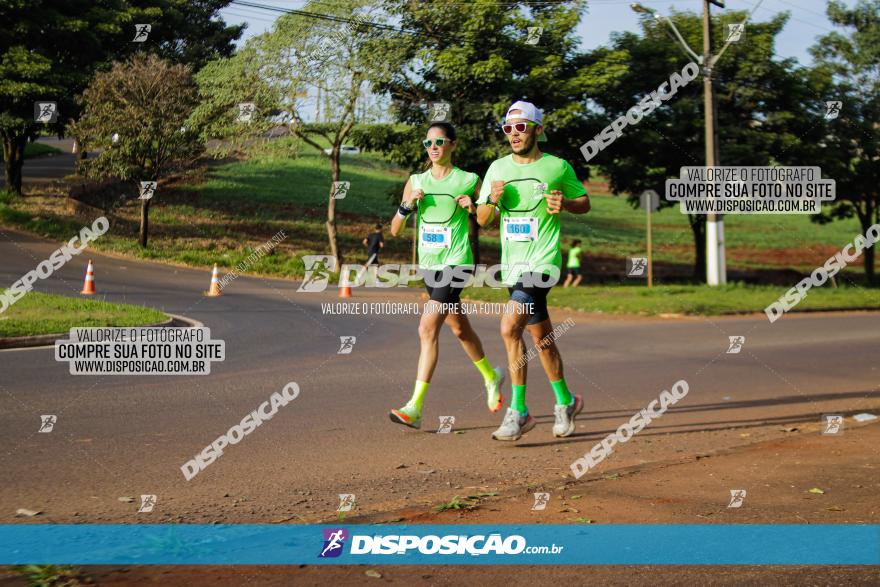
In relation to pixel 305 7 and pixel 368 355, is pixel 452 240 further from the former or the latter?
pixel 305 7

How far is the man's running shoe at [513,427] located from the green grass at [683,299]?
1486cm

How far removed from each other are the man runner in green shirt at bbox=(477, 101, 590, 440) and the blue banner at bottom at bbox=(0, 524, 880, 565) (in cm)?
267

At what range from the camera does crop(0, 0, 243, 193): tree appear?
1315 inches

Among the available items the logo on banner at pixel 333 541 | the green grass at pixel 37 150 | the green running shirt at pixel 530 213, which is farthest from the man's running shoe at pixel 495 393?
the green grass at pixel 37 150

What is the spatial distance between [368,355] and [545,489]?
24.4ft

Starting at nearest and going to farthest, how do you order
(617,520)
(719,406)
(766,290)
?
(617,520) < (719,406) < (766,290)

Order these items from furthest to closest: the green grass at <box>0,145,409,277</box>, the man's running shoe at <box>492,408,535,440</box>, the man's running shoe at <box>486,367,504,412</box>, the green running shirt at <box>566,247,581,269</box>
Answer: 1. the green grass at <box>0,145,409,277</box>
2. the green running shirt at <box>566,247,581,269</box>
3. the man's running shoe at <box>486,367,504,412</box>
4. the man's running shoe at <box>492,408,535,440</box>

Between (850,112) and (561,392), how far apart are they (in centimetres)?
3582

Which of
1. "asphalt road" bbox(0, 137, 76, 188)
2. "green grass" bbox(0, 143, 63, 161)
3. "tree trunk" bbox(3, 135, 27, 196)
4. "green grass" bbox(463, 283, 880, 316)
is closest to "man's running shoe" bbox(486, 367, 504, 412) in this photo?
"green grass" bbox(463, 283, 880, 316)

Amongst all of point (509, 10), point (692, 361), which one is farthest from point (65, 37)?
point (692, 361)

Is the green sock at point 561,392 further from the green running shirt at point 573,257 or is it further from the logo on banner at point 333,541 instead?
the green running shirt at point 573,257

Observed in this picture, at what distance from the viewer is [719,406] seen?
9.41m

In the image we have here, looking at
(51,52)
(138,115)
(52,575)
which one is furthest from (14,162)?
(52,575)

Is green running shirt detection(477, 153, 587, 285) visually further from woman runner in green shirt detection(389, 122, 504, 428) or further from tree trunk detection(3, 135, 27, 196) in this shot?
tree trunk detection(3, 135, 27, 196)
